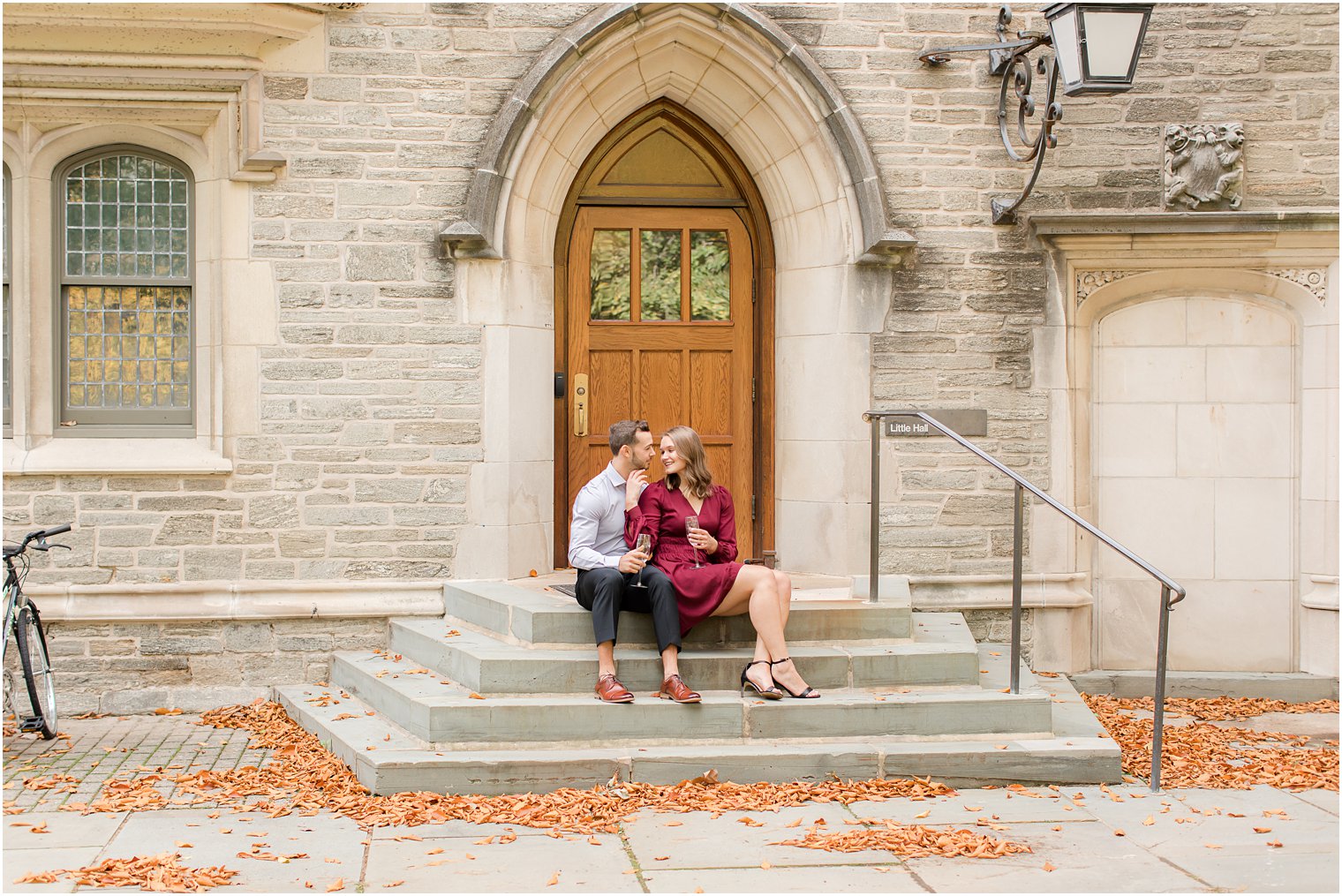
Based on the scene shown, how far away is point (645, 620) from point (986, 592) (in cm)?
240

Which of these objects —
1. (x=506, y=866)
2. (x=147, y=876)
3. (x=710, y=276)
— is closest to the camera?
(x=147, y=876)

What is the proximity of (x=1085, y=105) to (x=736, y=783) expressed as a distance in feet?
14.7

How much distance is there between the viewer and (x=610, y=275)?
795cm

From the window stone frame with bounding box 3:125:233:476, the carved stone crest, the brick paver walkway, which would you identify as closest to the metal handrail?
the carved stone crest

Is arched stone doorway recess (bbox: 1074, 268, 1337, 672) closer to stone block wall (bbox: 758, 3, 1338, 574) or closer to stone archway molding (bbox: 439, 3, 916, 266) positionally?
stone block wall (bbox: 758, 3, 1338, 574)

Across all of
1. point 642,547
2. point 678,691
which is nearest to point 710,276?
point 642,547

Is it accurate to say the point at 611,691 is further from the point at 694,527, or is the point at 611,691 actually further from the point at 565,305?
the point at 565,305

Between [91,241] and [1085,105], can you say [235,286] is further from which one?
[1085,105]

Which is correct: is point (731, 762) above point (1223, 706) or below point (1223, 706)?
above

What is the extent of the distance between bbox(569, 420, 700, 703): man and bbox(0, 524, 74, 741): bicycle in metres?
2.65

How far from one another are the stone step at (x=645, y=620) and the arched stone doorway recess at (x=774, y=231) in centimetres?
47

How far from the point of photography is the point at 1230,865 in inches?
178

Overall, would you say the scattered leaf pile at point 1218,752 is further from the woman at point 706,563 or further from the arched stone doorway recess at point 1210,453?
the woman at point 706,563

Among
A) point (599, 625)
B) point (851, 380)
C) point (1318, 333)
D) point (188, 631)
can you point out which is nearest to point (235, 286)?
point (188, 631)
